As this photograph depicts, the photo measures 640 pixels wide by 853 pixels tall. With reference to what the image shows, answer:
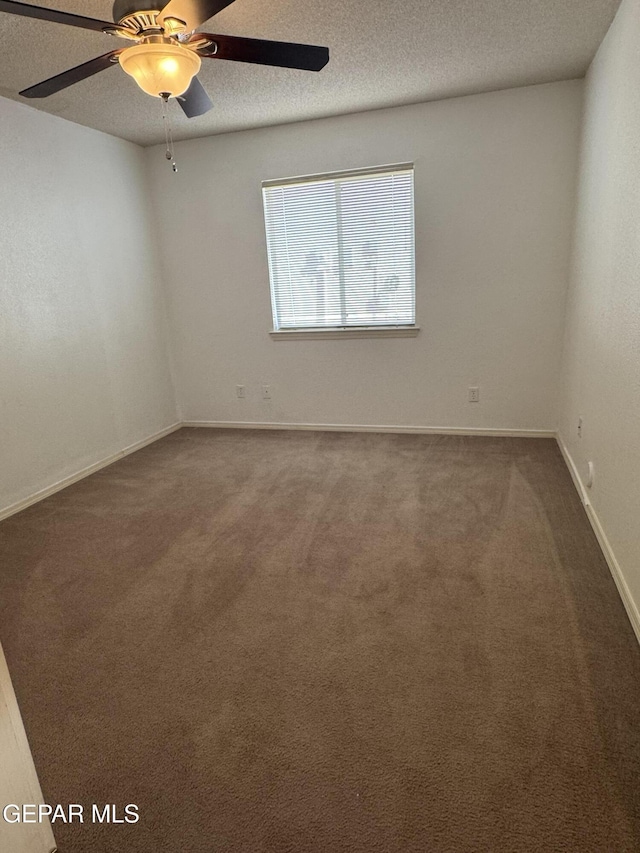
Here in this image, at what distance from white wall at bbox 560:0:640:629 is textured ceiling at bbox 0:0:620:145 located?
12.6 inches

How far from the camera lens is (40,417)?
3383mm

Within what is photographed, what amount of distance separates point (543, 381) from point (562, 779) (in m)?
3.05

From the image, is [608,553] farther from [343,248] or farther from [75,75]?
[75,75]

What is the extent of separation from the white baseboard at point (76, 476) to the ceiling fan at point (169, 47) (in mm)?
2404

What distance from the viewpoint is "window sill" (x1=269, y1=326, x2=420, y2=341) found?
4.02 m

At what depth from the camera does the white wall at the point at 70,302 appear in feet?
10.4

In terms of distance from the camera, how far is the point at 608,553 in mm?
2230

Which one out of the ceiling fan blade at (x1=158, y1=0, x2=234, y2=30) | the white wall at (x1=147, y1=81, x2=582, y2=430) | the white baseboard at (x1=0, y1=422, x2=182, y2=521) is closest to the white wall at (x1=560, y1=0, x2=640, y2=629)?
the white wall at (x1=147, y1=81, x2=582, y2=430)

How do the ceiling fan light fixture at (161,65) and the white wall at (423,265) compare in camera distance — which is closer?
the ceiling fan light fixture at (161,65)

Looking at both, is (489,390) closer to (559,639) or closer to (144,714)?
(559,639)

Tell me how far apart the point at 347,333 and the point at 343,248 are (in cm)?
69

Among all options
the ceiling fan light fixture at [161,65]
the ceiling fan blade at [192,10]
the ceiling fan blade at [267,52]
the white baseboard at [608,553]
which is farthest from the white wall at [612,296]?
the ceiling fan light fixture at [161,65]

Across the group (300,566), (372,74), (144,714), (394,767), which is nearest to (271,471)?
(300,566)

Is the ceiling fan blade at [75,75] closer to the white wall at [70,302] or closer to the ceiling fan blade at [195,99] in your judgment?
the ceiling fan blade at [195,99]
